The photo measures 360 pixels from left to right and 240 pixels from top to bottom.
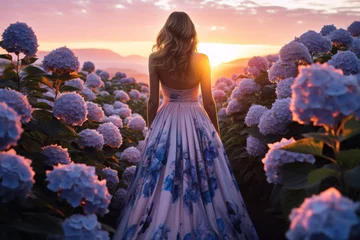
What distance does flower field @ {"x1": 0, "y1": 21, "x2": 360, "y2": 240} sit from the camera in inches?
66.2

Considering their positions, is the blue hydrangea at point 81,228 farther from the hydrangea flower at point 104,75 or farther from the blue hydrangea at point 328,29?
the hydrangea flower at point 104,75

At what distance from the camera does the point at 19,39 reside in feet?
9.75

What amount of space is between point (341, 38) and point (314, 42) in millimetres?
693

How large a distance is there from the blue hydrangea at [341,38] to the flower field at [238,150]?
1 centimetres

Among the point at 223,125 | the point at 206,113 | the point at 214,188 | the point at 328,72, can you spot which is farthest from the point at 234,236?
the point at 223,125

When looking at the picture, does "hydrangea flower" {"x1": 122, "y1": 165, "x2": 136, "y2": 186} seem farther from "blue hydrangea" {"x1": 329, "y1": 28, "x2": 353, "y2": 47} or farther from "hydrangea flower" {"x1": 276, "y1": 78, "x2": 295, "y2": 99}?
"blue hydrangea" {"x1": 329, "y1": 28, "x2": 353, "y2": 47}

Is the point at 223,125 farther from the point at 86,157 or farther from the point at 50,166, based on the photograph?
the point at 50,166

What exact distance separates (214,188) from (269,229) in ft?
3.62

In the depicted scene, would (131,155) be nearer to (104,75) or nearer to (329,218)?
(329,218)

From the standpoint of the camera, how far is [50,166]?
2.83m

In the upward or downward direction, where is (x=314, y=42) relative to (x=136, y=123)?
upward

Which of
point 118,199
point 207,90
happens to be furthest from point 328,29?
point 118,199

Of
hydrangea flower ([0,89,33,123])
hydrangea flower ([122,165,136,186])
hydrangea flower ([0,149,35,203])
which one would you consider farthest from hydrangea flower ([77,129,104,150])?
hydrangea flower ([0,149,35,203])

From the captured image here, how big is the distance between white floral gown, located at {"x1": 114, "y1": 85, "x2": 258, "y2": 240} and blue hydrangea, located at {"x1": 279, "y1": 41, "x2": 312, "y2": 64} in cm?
91
